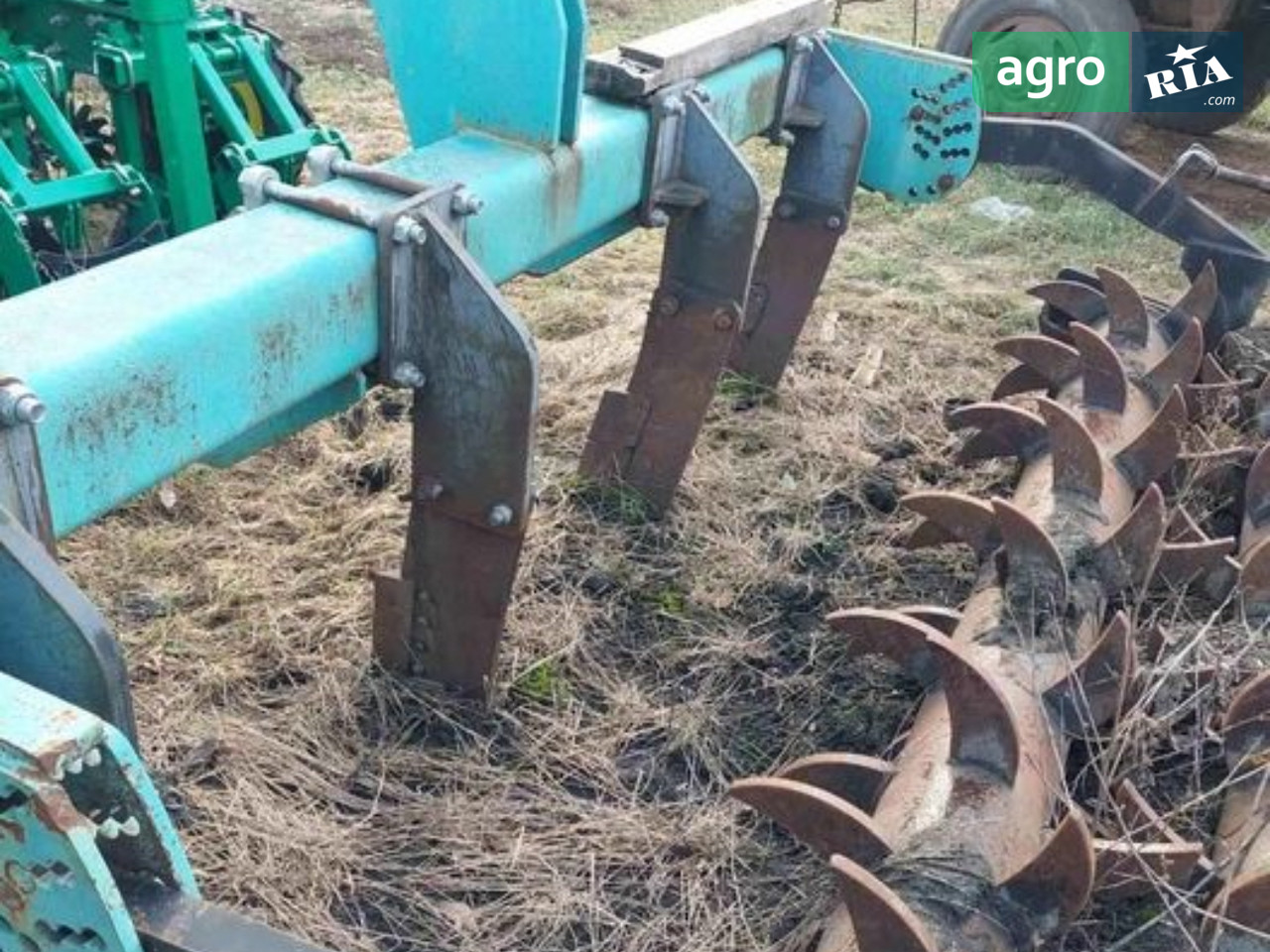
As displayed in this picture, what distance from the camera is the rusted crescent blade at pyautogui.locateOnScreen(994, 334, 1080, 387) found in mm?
3363

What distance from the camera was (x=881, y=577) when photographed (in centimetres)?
338

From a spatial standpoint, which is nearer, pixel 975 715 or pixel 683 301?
pixel 975 715

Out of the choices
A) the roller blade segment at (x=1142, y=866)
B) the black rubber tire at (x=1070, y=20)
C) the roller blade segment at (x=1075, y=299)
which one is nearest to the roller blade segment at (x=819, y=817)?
the roller blade segment at (x=1142, y=866)

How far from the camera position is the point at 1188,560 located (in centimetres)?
270

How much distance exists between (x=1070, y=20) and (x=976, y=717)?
5.90 metres

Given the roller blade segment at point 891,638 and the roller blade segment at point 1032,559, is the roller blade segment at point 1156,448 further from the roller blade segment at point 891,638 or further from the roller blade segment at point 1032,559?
the roller blade segment at point 891,638

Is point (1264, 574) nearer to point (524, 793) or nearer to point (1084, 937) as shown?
point (1084, 937)

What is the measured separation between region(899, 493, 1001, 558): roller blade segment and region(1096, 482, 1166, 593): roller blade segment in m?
0.20

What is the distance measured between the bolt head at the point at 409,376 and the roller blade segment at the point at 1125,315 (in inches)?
72.1

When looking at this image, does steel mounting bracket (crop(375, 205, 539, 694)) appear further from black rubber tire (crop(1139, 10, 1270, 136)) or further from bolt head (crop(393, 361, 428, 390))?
black rubber tire (crop(1139, 10, 1270, 136))

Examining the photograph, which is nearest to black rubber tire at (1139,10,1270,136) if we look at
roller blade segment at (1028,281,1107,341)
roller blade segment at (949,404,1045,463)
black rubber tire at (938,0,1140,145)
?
black rubber tire at (938,0,1140,145)

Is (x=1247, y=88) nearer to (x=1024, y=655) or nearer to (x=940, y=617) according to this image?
(x=940, y=617)

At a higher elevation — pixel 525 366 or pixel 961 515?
pixel 525 366

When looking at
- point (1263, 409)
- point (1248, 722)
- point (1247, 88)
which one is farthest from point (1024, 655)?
point (1247, 88)
